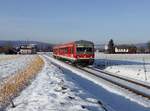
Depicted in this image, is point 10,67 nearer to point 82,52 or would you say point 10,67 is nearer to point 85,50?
point 82,52

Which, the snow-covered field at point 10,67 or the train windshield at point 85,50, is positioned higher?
the train windshield at point 85,50

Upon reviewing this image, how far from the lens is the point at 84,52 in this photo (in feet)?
133

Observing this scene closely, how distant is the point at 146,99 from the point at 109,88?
14.8 feet

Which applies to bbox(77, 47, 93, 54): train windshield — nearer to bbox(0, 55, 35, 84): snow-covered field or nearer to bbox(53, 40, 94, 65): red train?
bbox(53, 40, 94, 65): red train

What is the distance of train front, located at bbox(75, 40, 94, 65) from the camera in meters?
40.1

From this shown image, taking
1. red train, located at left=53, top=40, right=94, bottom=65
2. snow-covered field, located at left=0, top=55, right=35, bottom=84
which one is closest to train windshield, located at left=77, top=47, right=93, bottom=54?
red train, located at left=53, top=40, right=94, bottom=65

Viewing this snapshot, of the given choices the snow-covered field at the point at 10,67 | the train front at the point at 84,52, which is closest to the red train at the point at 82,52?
the train front at the point at 84,52

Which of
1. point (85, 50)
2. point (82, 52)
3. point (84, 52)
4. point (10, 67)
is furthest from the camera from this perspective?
point (10, 67)

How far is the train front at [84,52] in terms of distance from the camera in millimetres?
40062

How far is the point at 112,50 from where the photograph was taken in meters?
168

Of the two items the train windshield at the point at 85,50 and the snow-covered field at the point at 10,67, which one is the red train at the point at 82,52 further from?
the snow-covered field at the point at 10,67

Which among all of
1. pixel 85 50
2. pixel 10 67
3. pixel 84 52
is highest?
pixel 85 50

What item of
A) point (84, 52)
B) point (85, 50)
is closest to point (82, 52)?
point (84, 52)

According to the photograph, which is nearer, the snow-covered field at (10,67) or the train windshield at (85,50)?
the snow-covered field at (10,67)
